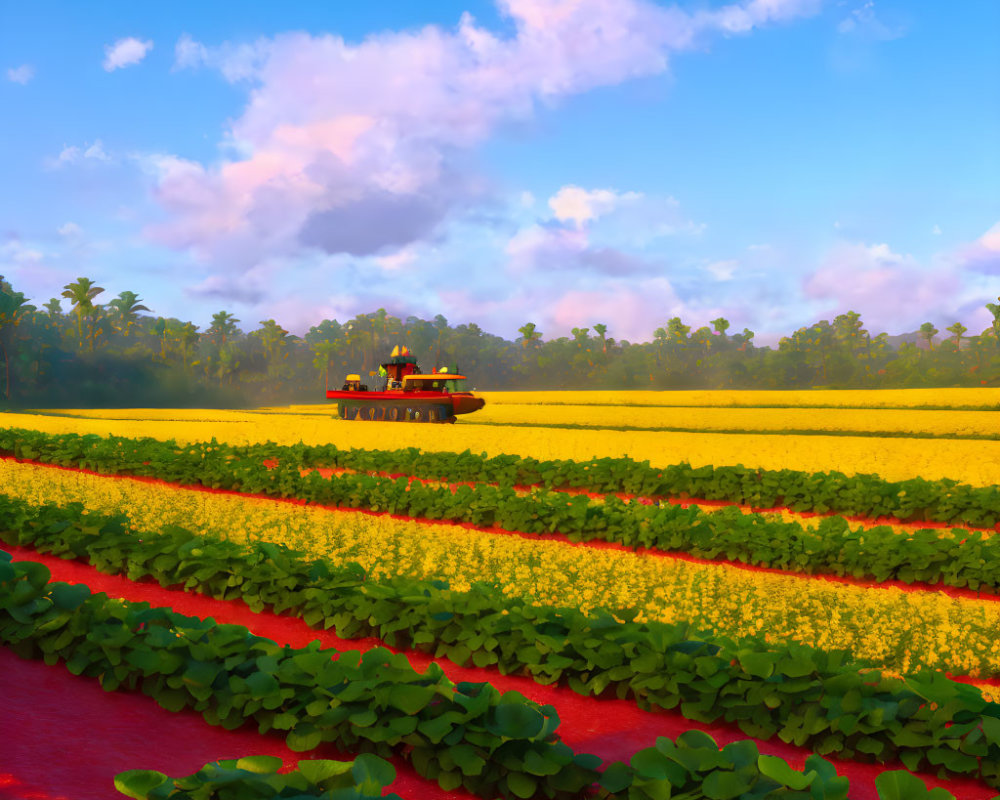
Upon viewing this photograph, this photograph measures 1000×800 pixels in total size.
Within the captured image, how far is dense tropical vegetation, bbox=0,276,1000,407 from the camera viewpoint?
198ft

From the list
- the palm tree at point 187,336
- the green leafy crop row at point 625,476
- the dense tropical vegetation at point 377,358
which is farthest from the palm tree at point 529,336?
the green leafy crop row at point 625,476

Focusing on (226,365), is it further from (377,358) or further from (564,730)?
(564,730)

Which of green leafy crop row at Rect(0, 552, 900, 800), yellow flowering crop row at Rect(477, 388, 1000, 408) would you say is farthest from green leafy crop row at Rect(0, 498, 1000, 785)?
yellow flowering crop row at Rect(477, 388, 1000, 408)

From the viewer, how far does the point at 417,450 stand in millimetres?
14844

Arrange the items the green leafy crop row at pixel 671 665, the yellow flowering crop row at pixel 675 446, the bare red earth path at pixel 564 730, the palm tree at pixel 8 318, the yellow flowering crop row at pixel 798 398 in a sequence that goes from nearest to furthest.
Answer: the bare red earth path at pixel 564 730, the green leafy crop row at pixel 671 665, the yellow flowering crop row at pixel 675 446, the yellow flowering crop row at pixel 798 398, the palm tree at pixel 8 318

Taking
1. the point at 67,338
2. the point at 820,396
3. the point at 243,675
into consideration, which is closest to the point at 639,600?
the point at 243,675

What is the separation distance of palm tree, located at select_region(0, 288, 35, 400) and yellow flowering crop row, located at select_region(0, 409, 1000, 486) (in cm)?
4023

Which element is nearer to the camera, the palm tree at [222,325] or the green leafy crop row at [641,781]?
the green leafy crop row at [641,781]

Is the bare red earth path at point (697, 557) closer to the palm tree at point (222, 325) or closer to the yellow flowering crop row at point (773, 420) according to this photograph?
the yellow flowering crop row at point (773, 420)

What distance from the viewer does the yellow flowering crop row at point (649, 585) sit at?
20.3ft

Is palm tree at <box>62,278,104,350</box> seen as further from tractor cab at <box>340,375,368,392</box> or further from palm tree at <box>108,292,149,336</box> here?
tractor cab at <box>340,375,368,392</box>

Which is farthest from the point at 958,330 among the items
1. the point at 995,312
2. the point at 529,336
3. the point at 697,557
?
the point at 697,557

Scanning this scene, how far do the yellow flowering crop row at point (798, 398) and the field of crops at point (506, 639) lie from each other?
84.3 ft

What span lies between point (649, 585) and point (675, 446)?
10.7 m
